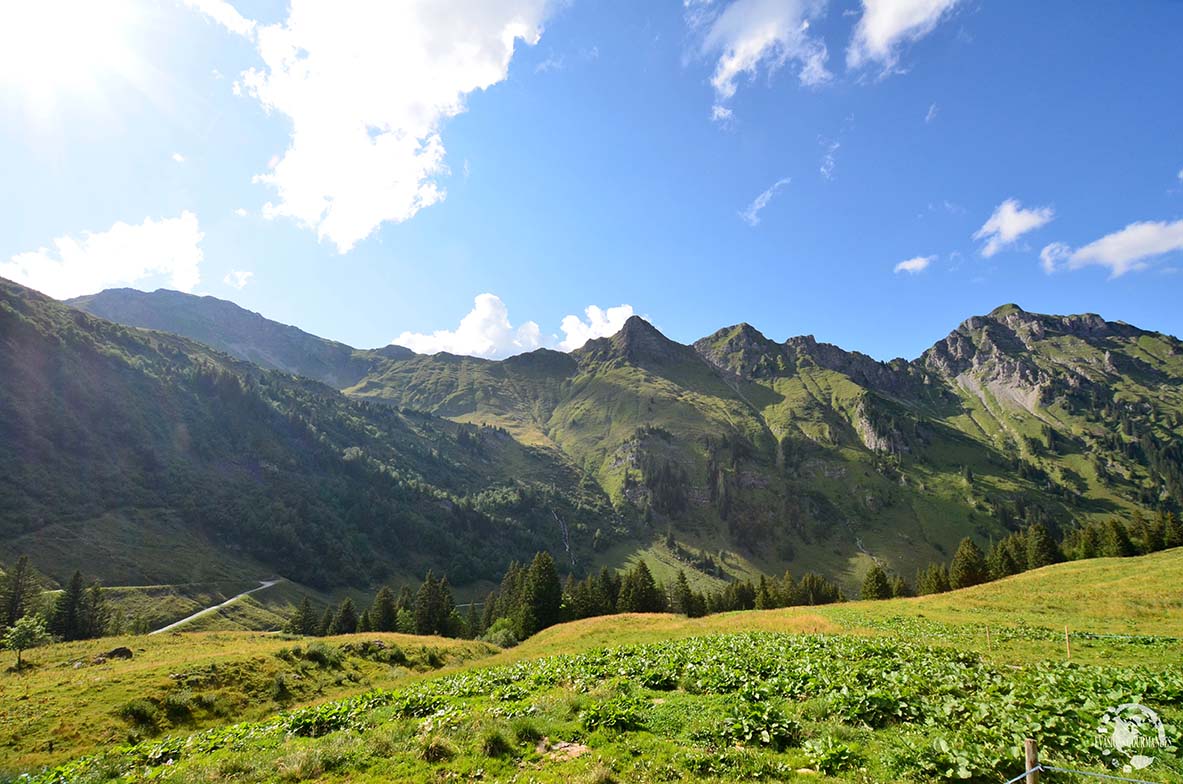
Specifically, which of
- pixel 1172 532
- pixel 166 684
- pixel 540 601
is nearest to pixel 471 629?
pixel 540 601

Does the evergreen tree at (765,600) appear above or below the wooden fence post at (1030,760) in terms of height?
below

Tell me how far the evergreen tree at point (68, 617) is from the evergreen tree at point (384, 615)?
40509mm

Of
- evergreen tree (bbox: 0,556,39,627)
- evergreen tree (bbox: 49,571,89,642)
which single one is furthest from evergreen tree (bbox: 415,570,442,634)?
evergreen tree (bbox: 0,556,39,627)

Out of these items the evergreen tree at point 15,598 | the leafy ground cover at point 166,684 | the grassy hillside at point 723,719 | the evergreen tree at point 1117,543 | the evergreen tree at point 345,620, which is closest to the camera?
the grassy hillside at point 723,719

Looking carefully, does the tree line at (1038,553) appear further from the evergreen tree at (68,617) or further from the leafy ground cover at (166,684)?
the evergreen tree at (68,617)

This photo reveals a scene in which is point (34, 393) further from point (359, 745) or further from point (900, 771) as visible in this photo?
point (900, 771)

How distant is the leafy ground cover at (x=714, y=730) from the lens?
10.6 meters

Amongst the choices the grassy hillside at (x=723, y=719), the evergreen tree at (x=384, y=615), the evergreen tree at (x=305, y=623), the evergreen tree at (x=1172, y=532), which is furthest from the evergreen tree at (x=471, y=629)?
the evergreen tree at (x=1172, y=532)

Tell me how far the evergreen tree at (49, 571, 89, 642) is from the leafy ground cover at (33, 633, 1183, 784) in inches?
3335

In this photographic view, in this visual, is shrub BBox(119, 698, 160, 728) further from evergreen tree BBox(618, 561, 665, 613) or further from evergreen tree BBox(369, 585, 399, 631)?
evergreen tree BBox(618, 561, 665, 613)

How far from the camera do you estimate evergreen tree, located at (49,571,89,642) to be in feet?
239

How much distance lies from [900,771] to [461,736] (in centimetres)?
1102

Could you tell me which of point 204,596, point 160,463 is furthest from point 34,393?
point 204,596

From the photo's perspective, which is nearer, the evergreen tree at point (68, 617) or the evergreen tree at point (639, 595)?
the evergreen tree at point (68, 617)
